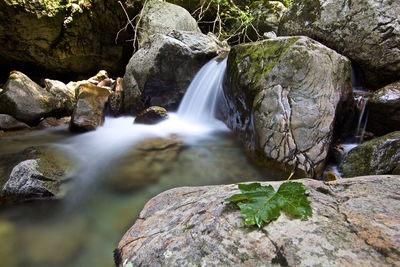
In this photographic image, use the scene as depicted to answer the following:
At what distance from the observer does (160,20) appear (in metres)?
8.29

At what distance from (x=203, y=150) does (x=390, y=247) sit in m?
3.73

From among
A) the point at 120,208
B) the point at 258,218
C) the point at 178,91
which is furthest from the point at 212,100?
the point at 258,218

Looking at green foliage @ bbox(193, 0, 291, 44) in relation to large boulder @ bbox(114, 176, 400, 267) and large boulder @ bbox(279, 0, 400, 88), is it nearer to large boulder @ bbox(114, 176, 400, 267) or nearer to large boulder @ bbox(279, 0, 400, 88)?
large boulder @ bbox(279, 0, 400, 88)

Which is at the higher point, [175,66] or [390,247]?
[175,66]

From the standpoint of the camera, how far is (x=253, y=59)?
15.3 ft

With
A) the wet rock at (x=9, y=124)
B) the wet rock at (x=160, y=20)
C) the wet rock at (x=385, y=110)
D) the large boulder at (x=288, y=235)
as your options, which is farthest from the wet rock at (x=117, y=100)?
the wet rock at (x=385, y=110)

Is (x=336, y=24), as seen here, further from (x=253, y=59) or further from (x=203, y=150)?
(x=203, y=150)

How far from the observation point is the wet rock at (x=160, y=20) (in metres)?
8.20

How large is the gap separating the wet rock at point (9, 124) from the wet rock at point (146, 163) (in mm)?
3198

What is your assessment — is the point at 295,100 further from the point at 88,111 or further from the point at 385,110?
the point at 88,111

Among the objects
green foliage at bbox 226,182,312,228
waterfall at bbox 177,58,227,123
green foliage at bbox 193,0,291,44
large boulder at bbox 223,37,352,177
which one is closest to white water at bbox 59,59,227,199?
waterfall at bbox 177,58,227,123

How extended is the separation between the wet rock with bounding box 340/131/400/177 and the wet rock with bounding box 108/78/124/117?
5.38 m

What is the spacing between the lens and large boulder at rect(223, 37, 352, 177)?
369 centimetres

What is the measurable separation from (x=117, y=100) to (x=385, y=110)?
5964mm
